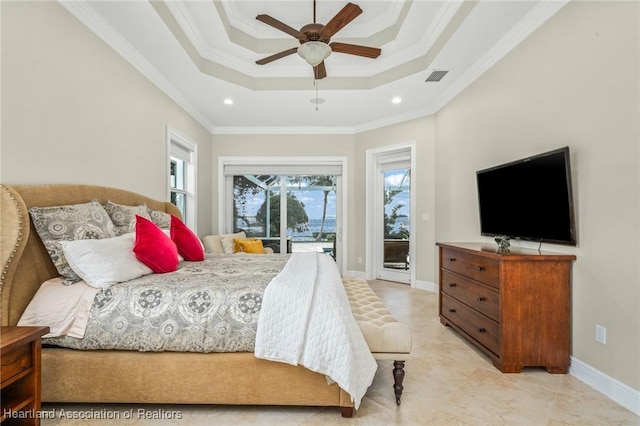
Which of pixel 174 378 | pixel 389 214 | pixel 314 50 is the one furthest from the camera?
pixel 389 214

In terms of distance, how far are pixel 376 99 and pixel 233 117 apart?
2223 millimetres

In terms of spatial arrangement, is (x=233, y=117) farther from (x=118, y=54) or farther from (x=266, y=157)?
(x=118, y=54)

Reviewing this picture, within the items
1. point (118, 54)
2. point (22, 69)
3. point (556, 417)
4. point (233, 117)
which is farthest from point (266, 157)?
point (556, 417)

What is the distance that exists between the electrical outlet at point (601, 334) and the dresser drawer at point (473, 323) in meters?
0.56

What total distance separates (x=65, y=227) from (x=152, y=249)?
0.50m

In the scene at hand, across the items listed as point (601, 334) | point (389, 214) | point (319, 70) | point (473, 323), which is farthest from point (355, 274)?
point (601, 334)

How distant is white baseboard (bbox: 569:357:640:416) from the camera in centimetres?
171

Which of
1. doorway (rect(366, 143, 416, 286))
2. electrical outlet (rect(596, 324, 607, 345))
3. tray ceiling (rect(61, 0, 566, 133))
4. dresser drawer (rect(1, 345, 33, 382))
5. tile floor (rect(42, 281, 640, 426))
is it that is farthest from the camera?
doorway (rect(366, 143, 416, 286))

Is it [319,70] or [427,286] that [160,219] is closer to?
[319,70]

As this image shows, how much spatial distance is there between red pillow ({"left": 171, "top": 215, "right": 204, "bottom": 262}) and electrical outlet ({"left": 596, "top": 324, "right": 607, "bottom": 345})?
3.07 m

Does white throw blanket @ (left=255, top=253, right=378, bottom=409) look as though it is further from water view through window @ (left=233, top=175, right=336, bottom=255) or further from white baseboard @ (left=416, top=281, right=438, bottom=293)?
water view through window @ (left=233, top=175, right=336, bottom=255)

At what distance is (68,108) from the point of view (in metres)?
2.17

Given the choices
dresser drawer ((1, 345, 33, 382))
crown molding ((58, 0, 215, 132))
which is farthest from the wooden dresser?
crown molding ((58, 0, 215, 132))

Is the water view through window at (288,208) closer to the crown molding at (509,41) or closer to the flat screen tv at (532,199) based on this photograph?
the crown molding at (509,41)
